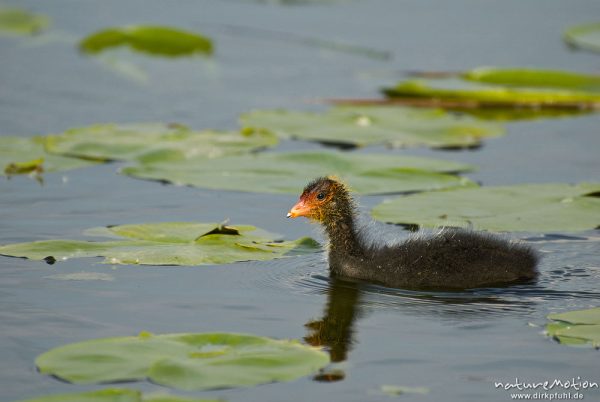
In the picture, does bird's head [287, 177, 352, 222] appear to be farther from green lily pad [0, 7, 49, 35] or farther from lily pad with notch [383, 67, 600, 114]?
green lily pad [0, 7, 49, 35]

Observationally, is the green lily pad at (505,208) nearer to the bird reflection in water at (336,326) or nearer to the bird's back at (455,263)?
the bird's back at (455,263)

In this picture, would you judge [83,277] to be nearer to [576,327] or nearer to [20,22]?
[576,327]

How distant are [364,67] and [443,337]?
10.5m

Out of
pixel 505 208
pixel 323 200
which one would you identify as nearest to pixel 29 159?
pixel 323 200

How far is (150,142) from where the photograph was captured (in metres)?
12.8

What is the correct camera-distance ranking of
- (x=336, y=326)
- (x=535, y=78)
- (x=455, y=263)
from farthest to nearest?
1. (x=535, y=78)
2. (x=455, y=263)
3. (x=336, y=326)

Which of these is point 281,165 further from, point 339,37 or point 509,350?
point 339,37

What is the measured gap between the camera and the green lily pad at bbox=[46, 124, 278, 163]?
12.4 meters

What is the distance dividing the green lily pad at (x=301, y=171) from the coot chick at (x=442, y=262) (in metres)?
1.93

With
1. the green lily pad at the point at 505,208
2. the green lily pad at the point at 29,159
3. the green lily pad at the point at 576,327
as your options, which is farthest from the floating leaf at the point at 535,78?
the green lily pad at the point at 576,327

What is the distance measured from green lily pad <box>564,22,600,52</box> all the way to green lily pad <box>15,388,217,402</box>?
1231 centimetres

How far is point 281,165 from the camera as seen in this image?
39.3 feet

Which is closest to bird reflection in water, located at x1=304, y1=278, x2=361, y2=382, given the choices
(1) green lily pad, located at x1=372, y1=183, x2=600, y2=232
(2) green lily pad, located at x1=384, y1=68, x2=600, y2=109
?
(1) green lily pad, located at x1=372, y1=183, x2=600, y2=232

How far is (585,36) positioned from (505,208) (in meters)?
8.28
